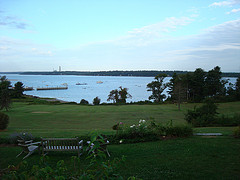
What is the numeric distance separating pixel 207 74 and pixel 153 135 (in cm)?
5641

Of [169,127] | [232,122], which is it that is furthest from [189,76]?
[169,127]

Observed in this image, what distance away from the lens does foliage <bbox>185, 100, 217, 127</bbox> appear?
18.3 m

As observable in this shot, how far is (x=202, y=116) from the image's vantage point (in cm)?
1875

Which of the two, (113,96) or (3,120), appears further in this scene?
(113,96)

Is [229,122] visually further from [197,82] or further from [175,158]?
[197,82]

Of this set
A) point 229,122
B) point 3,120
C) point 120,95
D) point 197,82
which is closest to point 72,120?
point 3,120

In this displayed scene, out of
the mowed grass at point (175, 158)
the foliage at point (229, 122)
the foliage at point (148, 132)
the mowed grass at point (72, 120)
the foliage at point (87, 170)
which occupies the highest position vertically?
the foliage at point (87, 170)

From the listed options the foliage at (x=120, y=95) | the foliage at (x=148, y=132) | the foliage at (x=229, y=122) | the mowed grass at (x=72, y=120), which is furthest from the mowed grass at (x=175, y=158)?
the foliage at (x=120, y=95)

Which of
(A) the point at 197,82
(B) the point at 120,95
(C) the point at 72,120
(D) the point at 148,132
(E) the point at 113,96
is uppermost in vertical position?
(A) the point at 197,82

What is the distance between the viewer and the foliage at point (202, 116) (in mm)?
18266

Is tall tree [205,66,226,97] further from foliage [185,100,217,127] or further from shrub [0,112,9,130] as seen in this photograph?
shrub [0,112,9,130]

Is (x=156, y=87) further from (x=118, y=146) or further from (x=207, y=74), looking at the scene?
(x=118, y=146)

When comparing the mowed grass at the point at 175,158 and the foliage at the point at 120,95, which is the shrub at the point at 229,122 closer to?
the mowed grass at the point at 175,158

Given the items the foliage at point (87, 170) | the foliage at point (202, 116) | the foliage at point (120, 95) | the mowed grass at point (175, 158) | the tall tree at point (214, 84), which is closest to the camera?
the foliage at point (87, 170)
